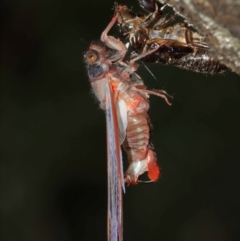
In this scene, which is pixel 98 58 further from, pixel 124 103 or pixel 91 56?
pixel 124 103

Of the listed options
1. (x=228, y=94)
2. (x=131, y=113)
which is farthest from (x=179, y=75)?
(x=131, y=113)

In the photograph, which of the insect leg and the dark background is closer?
the insect leg

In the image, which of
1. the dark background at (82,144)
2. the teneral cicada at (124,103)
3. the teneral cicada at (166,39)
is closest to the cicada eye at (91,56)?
the teneral cicada at (124,103)

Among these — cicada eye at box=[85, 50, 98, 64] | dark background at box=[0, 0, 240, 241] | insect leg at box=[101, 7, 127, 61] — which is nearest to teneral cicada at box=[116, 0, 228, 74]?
insect leg at box=[101, 7, 127, 61]

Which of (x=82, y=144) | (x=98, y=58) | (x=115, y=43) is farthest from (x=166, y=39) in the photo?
(x=82, y=144)

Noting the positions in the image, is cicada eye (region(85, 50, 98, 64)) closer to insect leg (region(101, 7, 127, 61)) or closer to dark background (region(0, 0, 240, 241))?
insect leg (region(101, 7, 127, 61))

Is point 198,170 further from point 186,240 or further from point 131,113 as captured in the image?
point 131,113
